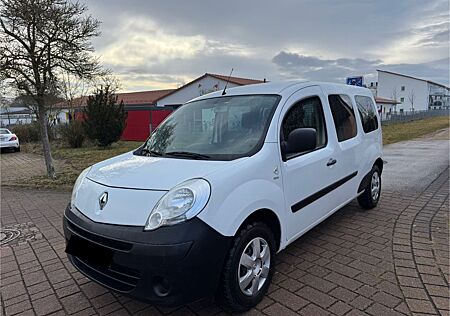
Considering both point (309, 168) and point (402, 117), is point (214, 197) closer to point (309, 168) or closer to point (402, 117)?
point (309, 168)

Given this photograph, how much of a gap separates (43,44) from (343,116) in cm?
714

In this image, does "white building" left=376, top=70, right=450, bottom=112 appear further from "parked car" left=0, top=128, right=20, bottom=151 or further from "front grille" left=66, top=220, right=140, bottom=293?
"front grille" left=66, top=220, right=140, bottom=293

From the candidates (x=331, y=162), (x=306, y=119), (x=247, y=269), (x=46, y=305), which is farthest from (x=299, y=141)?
(x=46, y=305)

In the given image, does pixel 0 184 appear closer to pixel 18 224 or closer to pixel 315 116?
pixel 18 224

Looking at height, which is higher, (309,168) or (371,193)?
(309,168)

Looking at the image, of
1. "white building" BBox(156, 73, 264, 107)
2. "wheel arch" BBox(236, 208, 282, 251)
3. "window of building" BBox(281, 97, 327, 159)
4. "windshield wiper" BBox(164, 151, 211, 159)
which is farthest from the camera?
"white building" BBox(156, 73, 264, 107)

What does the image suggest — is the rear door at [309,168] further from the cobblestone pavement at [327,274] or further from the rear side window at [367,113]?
the rear side window at [367,113]

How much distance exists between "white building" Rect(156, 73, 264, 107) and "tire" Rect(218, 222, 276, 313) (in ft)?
84.2

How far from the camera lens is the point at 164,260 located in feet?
7.24

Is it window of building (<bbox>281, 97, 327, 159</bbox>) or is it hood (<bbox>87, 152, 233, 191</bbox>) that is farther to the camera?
window of building (<bbox>281, 97, 327, 159</bbox>)

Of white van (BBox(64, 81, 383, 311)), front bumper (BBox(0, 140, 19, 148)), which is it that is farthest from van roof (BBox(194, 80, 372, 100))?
front bumper (BBox(0, 140, 19, 148))

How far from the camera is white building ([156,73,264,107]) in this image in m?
28.8

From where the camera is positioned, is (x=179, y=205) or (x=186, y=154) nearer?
(x=179, y=205)

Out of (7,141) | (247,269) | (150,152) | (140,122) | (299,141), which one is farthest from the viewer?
(140,122)
